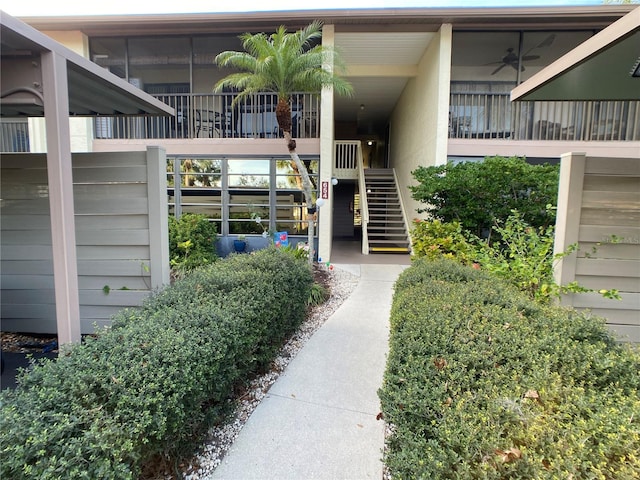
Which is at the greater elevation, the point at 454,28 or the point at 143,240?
the point at 454,28

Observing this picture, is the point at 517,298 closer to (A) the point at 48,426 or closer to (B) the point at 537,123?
(A) the point at 48,426

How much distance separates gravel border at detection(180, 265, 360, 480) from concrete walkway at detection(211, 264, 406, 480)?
62mm

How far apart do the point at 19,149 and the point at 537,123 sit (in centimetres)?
1367

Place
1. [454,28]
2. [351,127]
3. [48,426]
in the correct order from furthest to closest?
[351,127], [454,28], [48,426]

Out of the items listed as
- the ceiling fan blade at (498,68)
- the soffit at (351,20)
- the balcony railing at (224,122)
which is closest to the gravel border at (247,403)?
the balcony railing at (224,122)

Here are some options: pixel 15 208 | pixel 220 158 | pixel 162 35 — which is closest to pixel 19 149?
pixel 162 35

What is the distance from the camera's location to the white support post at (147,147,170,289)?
3.30 metres

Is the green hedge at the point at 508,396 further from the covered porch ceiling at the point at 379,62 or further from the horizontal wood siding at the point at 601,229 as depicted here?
the covered porch ceiling at the point at 379,62

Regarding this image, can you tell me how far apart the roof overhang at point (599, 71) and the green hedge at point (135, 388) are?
3.24 meters

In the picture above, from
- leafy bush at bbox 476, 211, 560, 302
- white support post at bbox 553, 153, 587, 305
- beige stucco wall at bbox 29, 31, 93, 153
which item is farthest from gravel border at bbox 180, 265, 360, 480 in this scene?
beige stucco wall at bbox 29, 31, 93, 153

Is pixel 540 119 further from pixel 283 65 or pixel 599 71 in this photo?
pixel 283 65

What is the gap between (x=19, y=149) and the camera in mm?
9320

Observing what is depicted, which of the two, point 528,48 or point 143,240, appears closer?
point 143,240

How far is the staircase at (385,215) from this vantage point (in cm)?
Result: 977
